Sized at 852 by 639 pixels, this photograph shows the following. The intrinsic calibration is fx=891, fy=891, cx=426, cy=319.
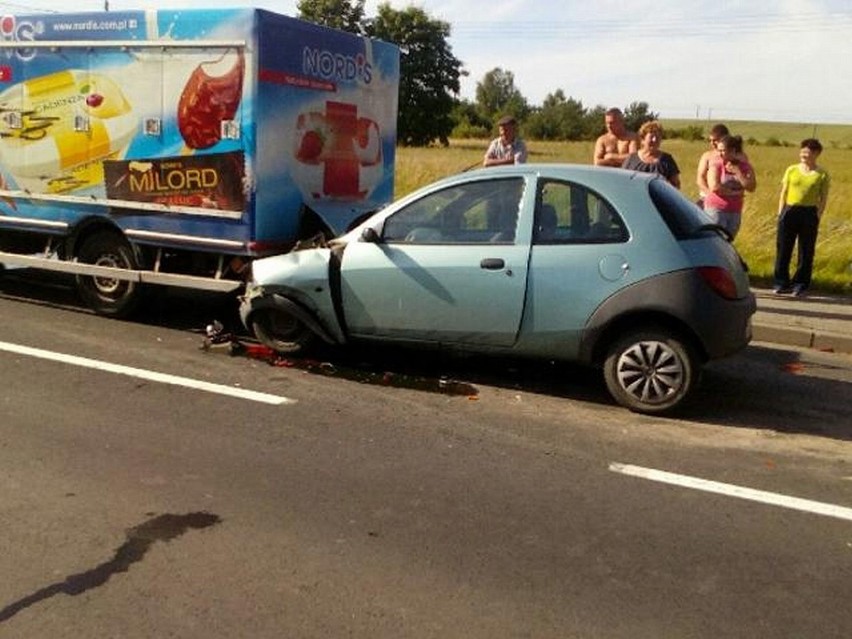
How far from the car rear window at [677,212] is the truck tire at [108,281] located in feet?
15.4

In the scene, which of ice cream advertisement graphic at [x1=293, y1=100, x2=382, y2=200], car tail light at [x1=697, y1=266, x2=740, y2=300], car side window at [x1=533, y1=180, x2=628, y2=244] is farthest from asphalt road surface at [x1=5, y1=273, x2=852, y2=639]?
ice cream advertisement graphic at [x1=293, y1=100, x2=382, y2=200]

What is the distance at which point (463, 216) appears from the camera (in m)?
6.27

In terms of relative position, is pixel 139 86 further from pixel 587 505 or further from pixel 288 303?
pixel 587 505

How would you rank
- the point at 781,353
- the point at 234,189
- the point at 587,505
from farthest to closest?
1. the point at 781,353
2. the point at 234,189
3. the point at 587,505

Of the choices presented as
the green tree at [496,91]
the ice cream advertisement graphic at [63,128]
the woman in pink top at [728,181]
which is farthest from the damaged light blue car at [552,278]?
the green tree at [496,91]

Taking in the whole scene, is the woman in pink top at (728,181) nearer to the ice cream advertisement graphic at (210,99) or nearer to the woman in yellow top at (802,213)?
the woman in yellow top at (802,213)

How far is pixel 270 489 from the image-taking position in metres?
4.45

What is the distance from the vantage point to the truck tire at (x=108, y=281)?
818 cm

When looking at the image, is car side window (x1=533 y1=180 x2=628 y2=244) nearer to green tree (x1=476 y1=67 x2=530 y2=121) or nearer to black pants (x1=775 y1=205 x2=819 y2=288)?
black pants (x1=775 y1=205 x2=819 y2=288)

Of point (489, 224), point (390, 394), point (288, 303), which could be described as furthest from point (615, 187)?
point (288, 303)

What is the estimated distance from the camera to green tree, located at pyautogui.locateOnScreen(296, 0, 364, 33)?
232ft

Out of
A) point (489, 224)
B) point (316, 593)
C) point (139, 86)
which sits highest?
point (139, 86)

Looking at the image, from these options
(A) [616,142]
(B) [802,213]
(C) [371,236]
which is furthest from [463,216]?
(B) [802,213]

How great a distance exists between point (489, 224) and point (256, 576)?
10.8ft
